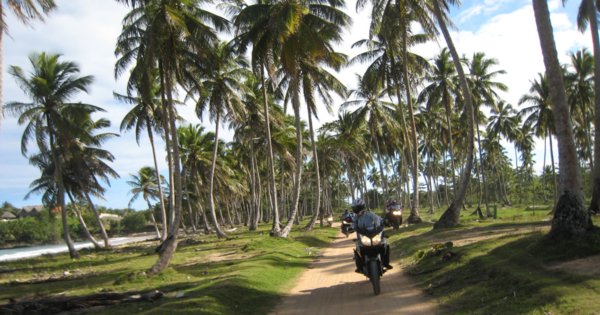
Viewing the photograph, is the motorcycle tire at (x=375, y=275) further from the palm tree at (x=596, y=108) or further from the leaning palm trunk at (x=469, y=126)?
the palm tree at (x=596, y=108)

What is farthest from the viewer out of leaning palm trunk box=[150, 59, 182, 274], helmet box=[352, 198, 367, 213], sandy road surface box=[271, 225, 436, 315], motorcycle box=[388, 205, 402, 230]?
motorcycle box=[388, 205, 402, 230]

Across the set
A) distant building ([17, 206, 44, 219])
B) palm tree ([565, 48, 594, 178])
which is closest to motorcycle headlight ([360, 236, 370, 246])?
palm tree ([565, 48, 594, 178])

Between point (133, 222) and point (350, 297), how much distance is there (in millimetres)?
76019

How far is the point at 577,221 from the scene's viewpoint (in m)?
6.64

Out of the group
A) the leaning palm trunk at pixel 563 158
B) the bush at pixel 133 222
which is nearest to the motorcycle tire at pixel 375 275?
the leaning palm trunk at pixel 563 158

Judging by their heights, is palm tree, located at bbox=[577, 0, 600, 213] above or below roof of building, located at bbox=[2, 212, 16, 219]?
above

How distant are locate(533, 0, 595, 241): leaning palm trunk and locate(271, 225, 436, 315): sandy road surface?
2.97 metres

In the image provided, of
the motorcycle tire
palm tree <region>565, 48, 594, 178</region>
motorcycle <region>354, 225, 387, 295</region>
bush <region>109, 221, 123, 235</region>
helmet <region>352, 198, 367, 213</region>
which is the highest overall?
palm tree <region>565, 48, 594, 178</region>

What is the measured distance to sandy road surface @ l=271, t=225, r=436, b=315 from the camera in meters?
5.72

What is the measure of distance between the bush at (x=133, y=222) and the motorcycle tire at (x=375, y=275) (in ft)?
249

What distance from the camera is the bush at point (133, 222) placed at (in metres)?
73.4

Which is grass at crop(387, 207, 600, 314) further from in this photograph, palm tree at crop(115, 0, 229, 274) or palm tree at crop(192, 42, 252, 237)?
palm tree at crop(192, 42, 252, 237)

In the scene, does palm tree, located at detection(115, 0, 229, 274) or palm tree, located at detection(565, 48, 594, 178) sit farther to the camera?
palm tree, located at detection(565, 48, 594, 178)

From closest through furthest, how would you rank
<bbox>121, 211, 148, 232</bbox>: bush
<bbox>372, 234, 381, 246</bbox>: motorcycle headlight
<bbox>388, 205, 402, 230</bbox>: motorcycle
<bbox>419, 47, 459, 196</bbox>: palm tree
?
<bbox>372, 234, 381, 246</bbox>: motorcycle headlight < <bbox>388, 205, 402, 230</bbox>: motorcycle < <bbox>419, 47, 459, 196</bbox>: palm tree < <bbox>121, 211, 148, 232</bbox>: bush
